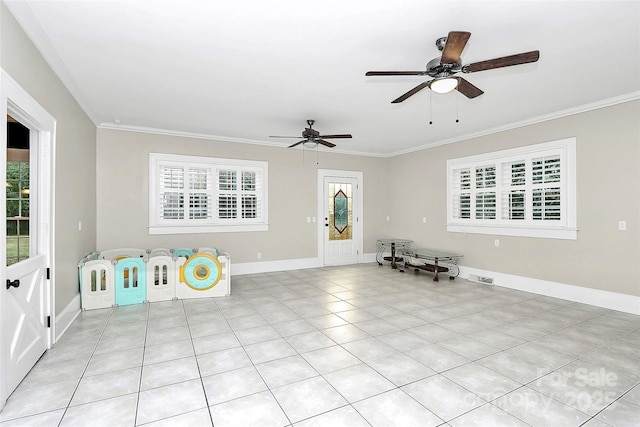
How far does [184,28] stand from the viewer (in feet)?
8.30

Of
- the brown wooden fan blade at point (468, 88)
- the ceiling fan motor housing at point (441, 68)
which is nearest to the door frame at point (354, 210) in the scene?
the brown wooden fan blade at point (468, 88)

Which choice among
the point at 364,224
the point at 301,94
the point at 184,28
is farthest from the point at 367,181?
the point at 184,28

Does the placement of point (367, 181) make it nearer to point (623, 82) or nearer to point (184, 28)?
point (623, 82)

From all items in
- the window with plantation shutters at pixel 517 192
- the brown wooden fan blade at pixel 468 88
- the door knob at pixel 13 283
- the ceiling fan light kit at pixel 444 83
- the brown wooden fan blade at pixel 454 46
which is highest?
the brown wooden fan blade at pixel 454 46

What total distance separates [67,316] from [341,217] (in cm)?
527

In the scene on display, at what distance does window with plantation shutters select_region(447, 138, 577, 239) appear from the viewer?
459 centimetres

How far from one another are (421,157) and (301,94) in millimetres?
3946

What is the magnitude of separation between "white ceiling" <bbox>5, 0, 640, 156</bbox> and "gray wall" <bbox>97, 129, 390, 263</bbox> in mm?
685

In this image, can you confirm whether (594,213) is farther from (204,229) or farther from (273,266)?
(204,229)

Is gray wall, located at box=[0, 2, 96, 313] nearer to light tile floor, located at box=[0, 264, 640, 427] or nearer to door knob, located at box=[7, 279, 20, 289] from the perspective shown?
light tile floor, located at box=[0, 264, 640, 427]

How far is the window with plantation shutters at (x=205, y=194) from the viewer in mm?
5570

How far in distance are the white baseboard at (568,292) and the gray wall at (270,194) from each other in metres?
3.06

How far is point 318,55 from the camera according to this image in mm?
2963

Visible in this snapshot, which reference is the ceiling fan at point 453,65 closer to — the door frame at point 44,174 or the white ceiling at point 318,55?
the white ceiling at point 318,55
